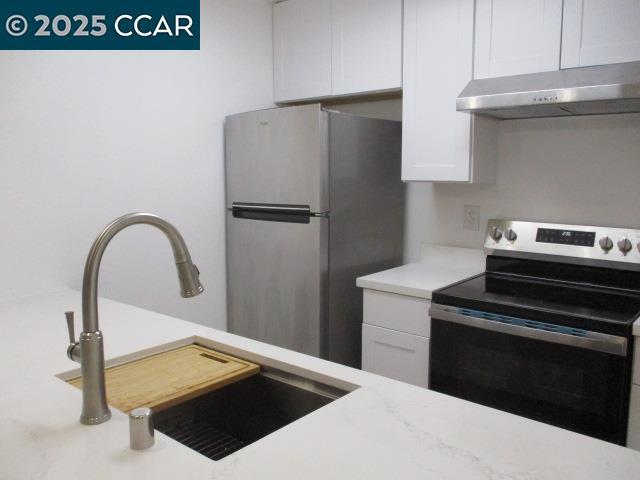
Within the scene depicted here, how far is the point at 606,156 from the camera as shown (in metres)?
2.24

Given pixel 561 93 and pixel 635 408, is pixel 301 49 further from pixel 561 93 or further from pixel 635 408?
pixel 635 408

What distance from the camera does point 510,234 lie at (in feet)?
8.07

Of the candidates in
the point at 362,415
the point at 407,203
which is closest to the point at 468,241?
the point at 407,203

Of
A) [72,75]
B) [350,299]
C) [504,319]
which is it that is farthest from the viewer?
[350,299]

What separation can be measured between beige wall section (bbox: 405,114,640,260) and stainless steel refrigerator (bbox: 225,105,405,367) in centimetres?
37

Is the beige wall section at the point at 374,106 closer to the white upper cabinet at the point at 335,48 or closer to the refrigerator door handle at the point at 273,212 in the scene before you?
the white upper cabinet at the point at 335,48

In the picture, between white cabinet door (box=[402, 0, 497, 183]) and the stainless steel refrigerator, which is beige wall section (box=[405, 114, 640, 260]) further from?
the stainless steel refrigerator

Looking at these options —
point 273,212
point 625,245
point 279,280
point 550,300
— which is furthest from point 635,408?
point 273,212

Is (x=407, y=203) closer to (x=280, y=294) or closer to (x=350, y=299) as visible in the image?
(x=350, y=299)

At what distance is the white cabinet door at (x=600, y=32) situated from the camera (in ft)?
6.12

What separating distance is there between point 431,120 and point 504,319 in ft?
3.20

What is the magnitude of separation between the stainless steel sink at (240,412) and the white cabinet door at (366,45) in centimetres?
170

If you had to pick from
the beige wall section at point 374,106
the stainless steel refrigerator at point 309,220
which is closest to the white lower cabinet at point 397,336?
the stainless steel refrigerator at point 309,220
